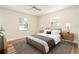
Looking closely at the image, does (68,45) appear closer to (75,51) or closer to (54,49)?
(75,51)

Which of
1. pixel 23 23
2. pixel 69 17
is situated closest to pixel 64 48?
pixel 69 17

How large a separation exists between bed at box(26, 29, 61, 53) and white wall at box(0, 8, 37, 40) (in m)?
0.17

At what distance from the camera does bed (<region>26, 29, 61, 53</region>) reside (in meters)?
1.58

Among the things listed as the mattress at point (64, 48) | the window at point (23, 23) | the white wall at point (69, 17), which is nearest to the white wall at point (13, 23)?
the window at point (23, 23)

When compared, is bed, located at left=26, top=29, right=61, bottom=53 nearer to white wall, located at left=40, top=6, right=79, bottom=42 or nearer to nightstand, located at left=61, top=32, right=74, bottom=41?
nightstand, located at left=61, top=32, right=74, bottom=41

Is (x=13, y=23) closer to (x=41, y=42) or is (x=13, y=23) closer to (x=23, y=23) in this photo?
(x=23, y=23)

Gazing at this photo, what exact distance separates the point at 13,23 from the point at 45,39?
81cm

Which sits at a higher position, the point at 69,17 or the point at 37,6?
the point at 37,6

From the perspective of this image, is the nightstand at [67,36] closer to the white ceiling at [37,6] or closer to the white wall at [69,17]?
the white wall at [69,17]

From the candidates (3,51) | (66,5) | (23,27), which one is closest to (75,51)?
(66,5)

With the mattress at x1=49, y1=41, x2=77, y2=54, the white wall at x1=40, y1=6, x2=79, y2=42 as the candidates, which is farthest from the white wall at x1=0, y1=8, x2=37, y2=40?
the mattress at x1=49, y1=41, x2=77, y2=54

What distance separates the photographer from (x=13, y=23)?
5.14ft

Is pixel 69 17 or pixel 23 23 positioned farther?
pixel 23 23

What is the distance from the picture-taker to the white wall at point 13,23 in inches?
57.3
